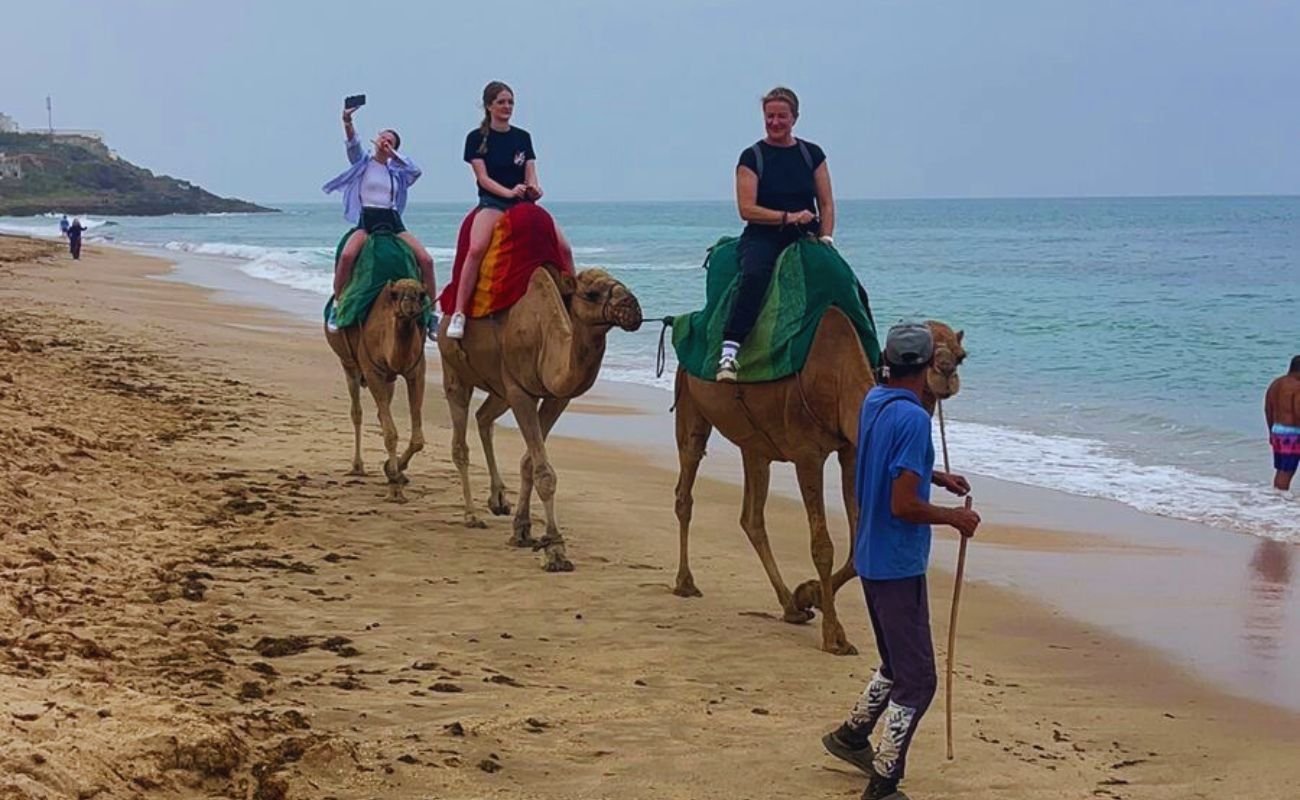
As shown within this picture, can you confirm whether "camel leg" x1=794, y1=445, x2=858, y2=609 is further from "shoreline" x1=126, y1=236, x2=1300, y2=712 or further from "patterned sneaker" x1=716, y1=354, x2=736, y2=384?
"shoreline" x1=126, y1=236, x2=1300, y2=712

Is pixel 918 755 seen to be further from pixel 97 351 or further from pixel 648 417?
pixel 97 351

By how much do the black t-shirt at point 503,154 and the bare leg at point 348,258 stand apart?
2287mm

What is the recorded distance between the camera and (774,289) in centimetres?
799

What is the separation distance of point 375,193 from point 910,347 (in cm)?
774

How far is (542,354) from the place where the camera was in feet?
31.2

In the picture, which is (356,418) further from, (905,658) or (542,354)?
(905,658)

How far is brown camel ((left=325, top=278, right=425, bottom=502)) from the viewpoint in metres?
11.2

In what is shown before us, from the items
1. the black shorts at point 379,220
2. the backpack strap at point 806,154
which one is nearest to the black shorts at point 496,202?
the black shorts at point 379,220

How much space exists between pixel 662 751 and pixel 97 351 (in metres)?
15.3

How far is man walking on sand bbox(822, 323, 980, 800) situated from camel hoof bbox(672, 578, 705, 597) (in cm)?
342

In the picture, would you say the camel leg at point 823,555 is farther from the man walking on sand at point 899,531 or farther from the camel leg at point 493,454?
the camel leg at point 493,454

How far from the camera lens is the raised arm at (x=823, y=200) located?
820 cm

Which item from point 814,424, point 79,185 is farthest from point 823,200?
point 79,185

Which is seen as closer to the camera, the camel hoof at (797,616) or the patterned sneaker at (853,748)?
the patterned sneaker at (853,748)
